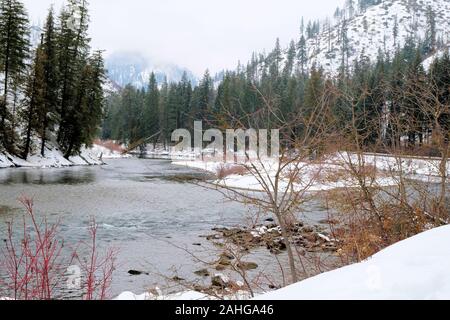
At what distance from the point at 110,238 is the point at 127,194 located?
27.6 feet

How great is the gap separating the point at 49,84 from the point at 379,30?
14384 centimetres

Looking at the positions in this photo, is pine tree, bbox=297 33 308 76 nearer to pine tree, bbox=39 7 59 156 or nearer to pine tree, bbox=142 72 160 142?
pine tree, bbox=142 72 160 142

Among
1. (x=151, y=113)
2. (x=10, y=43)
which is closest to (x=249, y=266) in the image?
(x=10, y=43)

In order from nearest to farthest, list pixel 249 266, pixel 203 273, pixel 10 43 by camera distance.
→ pixel 203 273, pixel 249 266, pixel 10 43

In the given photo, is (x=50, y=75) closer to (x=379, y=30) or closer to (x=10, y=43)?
(x=10, y=43)

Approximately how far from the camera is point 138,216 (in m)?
14.9

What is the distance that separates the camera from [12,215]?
1290 centimetres

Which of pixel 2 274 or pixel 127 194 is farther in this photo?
pixel 127 194

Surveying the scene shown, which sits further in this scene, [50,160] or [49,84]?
[49,84]

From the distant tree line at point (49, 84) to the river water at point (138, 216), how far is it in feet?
35.9

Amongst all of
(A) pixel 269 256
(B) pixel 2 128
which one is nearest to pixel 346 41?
(B) pixel 2 128
